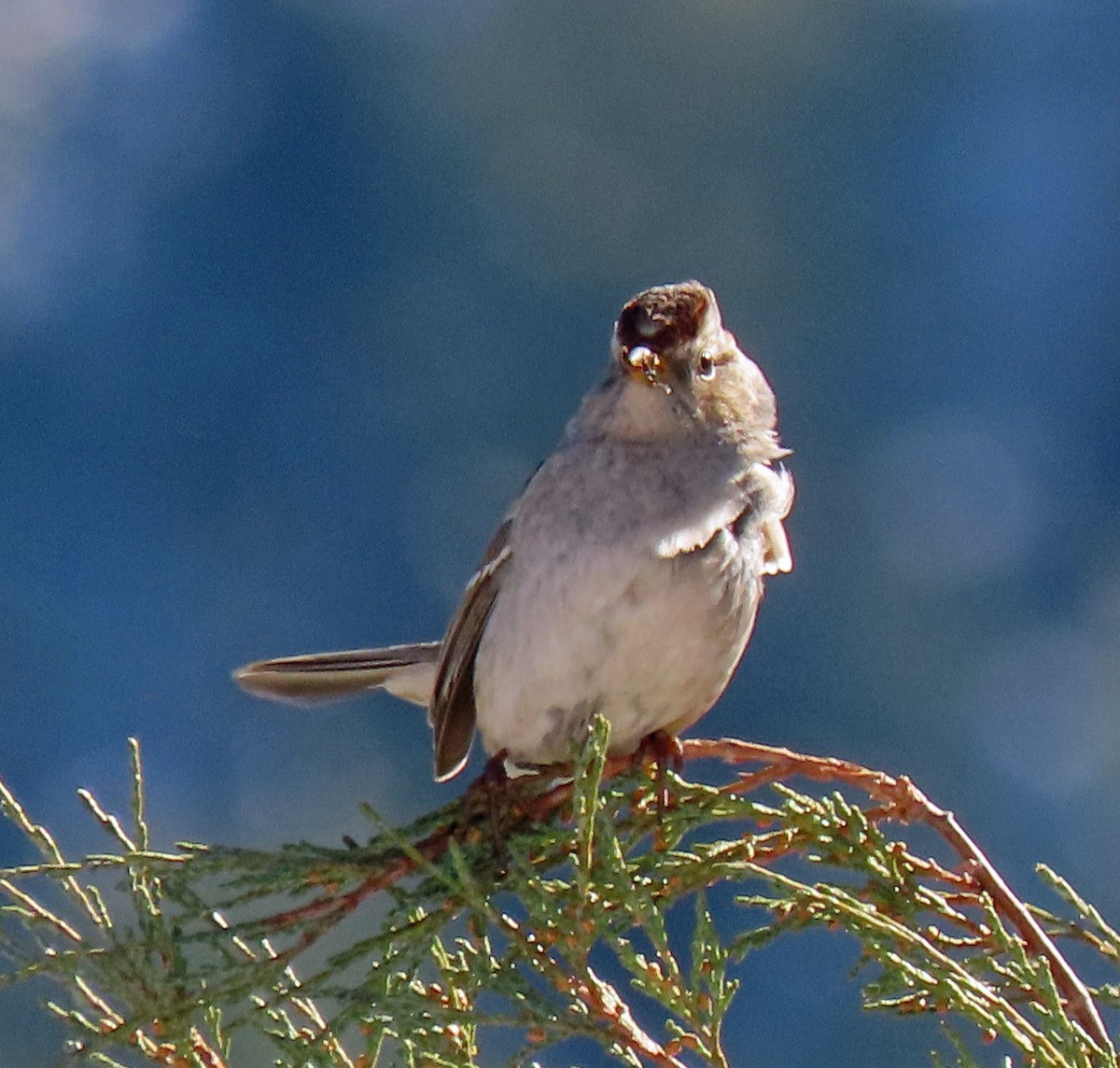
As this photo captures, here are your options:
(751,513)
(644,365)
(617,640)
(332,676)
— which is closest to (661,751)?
(617,640)

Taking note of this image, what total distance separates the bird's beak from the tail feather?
424 mm

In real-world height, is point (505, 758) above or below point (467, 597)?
below

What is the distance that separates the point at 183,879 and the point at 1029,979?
1.99 feet

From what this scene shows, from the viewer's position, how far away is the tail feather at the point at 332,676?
5.38ft

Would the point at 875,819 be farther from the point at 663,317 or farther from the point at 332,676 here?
the point at 332,676

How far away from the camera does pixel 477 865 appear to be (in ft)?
3.71

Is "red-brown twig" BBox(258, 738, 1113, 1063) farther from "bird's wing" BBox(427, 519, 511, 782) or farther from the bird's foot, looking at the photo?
"bird's wing" BBox(427, 519, 511, 782)

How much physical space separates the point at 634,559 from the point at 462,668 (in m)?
0.30

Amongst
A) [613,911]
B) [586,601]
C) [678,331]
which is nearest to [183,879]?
[613,911]

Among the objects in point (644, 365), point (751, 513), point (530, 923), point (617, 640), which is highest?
point (644, 365)

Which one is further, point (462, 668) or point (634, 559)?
point (462, 668)

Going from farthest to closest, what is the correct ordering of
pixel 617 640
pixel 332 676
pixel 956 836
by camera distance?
pixel 332 676 → pixel 617 640 → pixel 956 836

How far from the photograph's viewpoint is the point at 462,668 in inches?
60.1

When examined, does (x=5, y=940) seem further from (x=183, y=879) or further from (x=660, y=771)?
(x=660, y=771)
